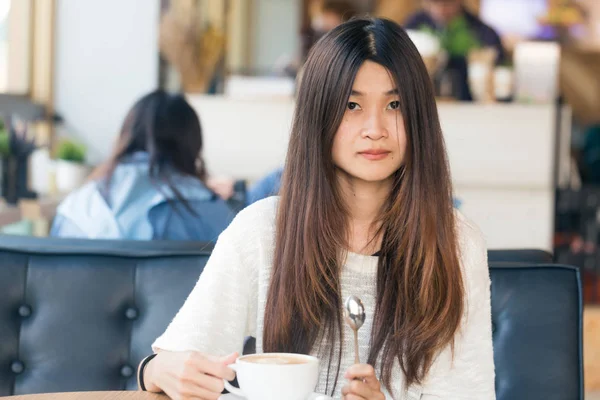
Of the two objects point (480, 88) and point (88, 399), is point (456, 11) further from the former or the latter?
point (88, 399)

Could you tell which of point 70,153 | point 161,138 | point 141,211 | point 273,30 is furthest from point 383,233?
point 273,30

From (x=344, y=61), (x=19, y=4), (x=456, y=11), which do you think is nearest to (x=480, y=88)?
(x=456, y=11)

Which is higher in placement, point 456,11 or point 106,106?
point 456,11

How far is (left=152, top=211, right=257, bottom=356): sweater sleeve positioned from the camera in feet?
4.11

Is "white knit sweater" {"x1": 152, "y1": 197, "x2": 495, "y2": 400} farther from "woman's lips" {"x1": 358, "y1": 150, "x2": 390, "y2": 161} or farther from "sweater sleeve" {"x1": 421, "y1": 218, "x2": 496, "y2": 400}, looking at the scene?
"woman's lips" {"x1": 358, "y1": 150, "x2": 390, "y2": 161}

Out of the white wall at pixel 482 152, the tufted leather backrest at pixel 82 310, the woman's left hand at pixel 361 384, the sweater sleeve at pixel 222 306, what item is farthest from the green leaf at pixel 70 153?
the woman's left hand at pixel 361 384

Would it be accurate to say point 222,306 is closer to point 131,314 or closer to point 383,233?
point 383,233

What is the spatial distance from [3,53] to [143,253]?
9.79 feet

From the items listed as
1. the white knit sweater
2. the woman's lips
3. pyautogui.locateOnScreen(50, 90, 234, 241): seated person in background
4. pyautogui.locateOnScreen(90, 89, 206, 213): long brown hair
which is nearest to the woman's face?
the woman's lips

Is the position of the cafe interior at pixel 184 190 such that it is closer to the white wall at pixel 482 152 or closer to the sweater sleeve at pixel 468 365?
the white wall at pixel 482 152

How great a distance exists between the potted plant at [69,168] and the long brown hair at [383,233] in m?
2.70

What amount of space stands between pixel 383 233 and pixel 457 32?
3.38 metres

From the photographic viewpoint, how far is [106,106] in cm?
473

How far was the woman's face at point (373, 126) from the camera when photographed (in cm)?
126
